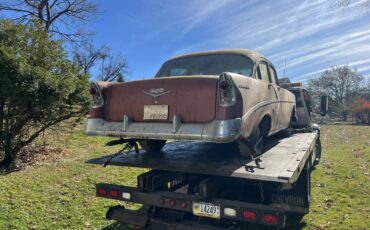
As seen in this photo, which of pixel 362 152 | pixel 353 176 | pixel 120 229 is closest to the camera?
pixel 120 229

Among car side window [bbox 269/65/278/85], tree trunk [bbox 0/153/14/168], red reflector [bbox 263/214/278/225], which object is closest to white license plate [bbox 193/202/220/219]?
→ red reflector [bbox 263/214/278/225]

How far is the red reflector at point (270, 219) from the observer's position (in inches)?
119

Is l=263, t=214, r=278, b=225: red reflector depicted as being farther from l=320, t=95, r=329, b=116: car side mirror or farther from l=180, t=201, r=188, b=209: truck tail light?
l=320, t=95, r=329, b=116: car side mirror

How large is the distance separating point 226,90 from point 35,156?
7.89 meters

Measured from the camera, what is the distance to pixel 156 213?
3.85 metres

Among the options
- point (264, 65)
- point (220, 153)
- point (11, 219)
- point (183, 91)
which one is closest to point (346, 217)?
point (220, 153)

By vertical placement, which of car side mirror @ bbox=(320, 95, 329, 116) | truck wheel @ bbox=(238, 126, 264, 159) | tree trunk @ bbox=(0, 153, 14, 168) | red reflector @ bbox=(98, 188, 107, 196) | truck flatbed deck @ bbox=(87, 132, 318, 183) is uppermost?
car side mirror @ bbox=(320, 95, 329, 116)

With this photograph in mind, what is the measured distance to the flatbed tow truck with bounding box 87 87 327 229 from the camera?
3.17 meters

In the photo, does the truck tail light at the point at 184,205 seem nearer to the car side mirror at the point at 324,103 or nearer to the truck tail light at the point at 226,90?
the truck tail light at the point at 226,90

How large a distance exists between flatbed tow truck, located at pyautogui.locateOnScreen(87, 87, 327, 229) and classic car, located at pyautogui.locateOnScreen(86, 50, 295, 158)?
406mm

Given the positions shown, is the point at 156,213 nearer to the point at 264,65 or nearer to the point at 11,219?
the point at 11,219

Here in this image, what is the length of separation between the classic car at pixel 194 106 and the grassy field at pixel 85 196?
172 centimetres

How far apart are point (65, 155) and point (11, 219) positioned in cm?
510

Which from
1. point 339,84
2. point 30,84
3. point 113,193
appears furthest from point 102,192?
point 339,84
